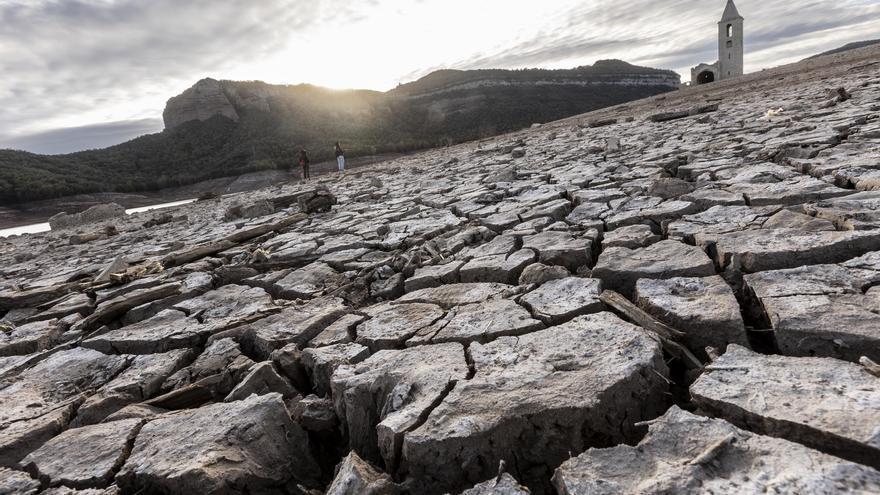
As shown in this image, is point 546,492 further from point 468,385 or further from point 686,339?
point 686,339

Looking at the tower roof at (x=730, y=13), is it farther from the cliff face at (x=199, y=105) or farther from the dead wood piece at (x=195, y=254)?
the dead wood piece at (x=195, y=254)

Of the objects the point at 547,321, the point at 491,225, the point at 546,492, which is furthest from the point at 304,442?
the point at 491,225

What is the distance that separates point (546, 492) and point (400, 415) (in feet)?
1.45

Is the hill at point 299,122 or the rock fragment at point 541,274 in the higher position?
the hill at point 299,122

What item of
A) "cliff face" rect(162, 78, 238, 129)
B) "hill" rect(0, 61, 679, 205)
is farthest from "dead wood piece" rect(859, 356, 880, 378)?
"cliff face" rect(162, 78, 238, 129)

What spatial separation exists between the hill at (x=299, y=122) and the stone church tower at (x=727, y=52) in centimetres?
977

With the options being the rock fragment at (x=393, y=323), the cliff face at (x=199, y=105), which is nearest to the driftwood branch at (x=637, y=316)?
the rock fragment at (x=393, y=323)

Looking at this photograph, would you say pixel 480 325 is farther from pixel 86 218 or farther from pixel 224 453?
pixel 86 218

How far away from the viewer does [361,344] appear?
6.22 feet

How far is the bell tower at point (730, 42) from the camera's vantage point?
113 ft

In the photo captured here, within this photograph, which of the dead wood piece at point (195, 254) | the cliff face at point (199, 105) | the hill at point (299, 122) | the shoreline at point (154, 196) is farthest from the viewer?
the cliff face at point (199, 105)

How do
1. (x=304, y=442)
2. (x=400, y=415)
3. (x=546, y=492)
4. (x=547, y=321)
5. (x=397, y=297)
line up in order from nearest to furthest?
(x=546, y=492), (x=400, y=415), (x=304, y=442), (x=547, y=321), (x=397, y=297)

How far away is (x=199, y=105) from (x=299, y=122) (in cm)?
1017

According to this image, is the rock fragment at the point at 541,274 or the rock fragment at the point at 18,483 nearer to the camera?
the rock fragment at the point at 18,483
